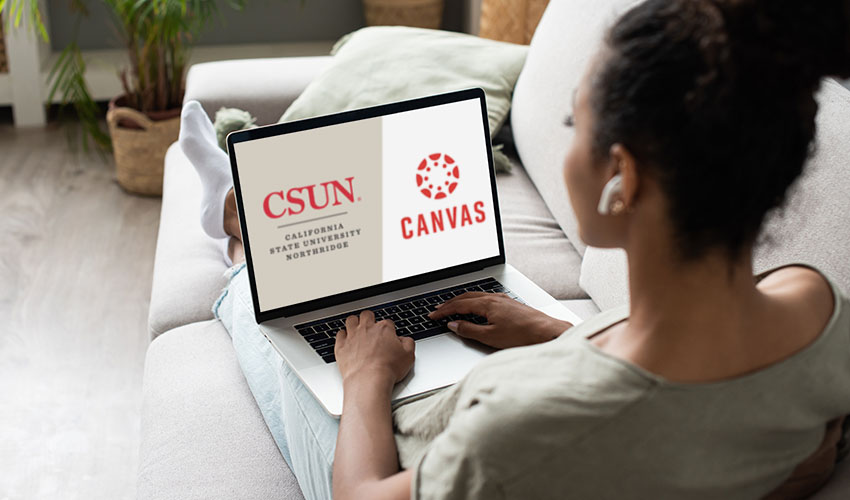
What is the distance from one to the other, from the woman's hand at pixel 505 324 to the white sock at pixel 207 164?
64 cm

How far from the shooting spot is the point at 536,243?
160 cm

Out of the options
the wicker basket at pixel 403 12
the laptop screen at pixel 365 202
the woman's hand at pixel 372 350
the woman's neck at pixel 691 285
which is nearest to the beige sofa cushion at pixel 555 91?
the laptop screen at pixel 365 202

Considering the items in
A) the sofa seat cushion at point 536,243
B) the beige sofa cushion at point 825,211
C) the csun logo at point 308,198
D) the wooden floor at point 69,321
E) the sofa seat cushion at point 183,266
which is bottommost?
the wooden floor at point 69,321

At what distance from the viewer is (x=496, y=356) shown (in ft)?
2.61

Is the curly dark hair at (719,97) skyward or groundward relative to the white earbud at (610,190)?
skyward

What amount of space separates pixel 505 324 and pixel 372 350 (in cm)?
18

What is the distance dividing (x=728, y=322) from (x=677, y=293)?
0.05 metres

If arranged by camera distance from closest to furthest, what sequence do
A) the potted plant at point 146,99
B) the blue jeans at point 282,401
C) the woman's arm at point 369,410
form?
the woman's arm at point 369,410, the blue jeans at point 282,401, the potted plant at point 146,99

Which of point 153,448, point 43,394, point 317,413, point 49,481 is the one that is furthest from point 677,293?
point 43,394

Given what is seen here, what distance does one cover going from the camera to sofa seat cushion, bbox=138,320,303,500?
108 centimetres

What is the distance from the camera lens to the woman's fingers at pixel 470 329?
43.4 inches

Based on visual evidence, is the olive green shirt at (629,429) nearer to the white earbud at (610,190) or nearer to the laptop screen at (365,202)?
the white earbud at (610,190)

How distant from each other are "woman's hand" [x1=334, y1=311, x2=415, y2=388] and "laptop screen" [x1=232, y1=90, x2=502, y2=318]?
4.6 inches

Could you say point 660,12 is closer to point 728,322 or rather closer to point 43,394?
point 728,322
